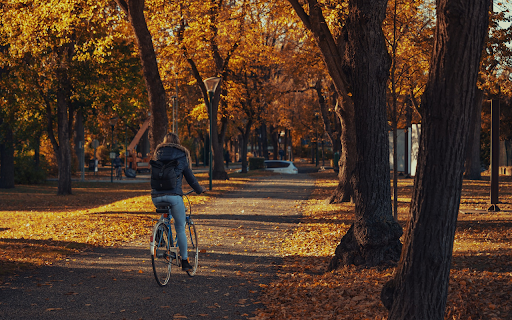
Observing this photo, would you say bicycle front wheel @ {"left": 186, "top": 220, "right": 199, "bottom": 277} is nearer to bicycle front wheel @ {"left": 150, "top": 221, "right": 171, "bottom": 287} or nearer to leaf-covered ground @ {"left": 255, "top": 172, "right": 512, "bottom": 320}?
bicycle front wheel @ {"left": 150, "top": 221, "right": 171, "bottom": 287}

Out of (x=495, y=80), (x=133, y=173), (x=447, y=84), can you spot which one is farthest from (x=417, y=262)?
(x=133, y=173)

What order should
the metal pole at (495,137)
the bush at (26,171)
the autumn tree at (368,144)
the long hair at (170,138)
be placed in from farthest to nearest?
the bush at (26,171) < the metal pole at (495,137) < the autumn tree at (368,144) < the long hair at (170,138)

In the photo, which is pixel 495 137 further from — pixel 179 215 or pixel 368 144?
pixel 179 215

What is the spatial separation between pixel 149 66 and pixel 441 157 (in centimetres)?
1217

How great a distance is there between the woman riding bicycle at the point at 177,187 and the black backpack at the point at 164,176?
5 cm

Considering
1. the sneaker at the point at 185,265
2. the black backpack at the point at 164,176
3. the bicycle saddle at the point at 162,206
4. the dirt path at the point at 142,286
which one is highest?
the black backpack at the point at 164,176

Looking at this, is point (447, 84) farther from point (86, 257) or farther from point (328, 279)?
→ point (86, 257)

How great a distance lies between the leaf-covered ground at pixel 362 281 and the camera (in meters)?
6.14

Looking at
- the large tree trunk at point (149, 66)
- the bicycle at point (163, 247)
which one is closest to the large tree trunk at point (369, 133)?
the bicycle at point (163, 247)

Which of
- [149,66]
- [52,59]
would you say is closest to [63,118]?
[52,59]

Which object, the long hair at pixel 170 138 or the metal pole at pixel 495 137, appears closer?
the long hair at pixel 170 138

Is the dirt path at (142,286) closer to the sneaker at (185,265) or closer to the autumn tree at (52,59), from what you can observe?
the sneaker at (185,265)

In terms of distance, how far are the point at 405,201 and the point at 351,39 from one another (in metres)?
10.2

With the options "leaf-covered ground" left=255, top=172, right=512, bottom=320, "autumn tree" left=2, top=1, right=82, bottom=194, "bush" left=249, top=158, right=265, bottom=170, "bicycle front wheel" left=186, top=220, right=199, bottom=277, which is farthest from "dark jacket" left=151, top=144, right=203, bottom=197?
"bush" left=249, top=158, right=265, bottom=170
